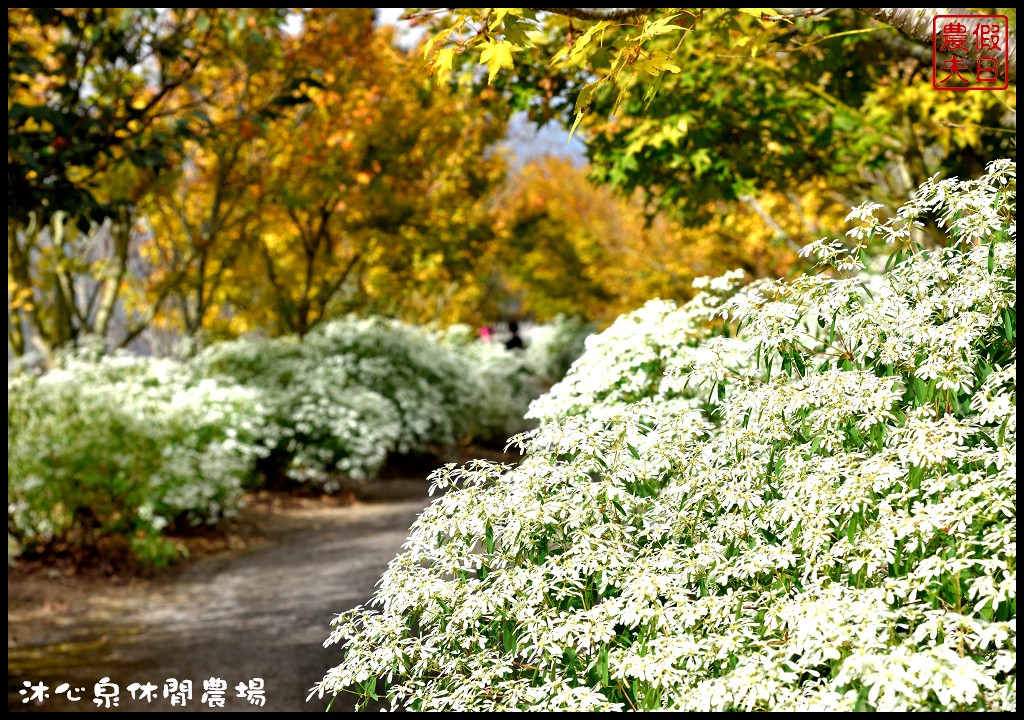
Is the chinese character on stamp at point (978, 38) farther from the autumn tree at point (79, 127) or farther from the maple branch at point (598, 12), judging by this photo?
the autumn tree at point (79, 127)

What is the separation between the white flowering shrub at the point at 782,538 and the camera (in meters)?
2.24

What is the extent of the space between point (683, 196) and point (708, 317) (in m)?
2.77

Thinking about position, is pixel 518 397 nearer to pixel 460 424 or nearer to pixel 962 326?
pixel 460 424

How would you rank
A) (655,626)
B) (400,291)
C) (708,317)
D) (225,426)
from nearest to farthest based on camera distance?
1. (655,626)
2. (708,317)
3. (225,426)
4. (400,291)

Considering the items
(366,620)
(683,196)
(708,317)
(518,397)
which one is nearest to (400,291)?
(518,397)

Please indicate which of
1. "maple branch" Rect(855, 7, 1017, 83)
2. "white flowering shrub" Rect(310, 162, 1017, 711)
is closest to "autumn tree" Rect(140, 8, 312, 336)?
"maple branch" Rect(855, 7, 1017, 83)

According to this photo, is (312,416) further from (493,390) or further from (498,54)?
(498,54)

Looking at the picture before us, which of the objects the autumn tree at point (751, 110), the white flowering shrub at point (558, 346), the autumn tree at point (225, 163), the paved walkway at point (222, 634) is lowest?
the paved walkway at point (222, 634)

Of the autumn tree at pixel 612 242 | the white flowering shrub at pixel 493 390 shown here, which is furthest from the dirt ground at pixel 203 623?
the white flowering shrub at pixel 493 390

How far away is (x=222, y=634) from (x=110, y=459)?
2.28 metres

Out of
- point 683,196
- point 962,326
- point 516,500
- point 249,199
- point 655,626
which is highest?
point 249,199

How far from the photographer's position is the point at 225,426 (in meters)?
8.96

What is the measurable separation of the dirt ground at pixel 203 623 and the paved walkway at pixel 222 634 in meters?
0.01

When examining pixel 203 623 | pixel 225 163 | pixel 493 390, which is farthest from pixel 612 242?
pixel 203 623
